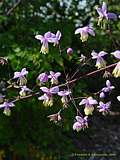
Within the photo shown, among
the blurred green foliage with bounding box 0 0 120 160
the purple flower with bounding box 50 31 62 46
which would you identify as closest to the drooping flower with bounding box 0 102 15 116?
the purple flower with bounding box 50 31 62 46

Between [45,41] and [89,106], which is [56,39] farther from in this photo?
[89,106]

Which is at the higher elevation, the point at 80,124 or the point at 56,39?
the point at 56,39

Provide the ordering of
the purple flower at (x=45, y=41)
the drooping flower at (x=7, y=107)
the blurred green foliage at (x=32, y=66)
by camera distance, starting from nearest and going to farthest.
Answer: the purple flower at (x=45, y=41) < the drooping flower at (x=7, y=107) < the blurred green foliage at (x=32, y=66)

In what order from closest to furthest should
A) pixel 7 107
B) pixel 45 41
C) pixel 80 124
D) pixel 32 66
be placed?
1. pixel 45 41
2. pixel 80 124
3. pixel 7 107
4. pixel 32 66

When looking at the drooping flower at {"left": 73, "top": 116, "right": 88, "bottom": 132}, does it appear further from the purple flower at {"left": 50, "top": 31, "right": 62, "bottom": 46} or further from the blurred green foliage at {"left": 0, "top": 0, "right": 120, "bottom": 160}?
the blurred green foliage at {"left": 0, "top": 0, "right": 120, "bottom": 160}

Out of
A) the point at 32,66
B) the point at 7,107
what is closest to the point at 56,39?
the point at 7,107

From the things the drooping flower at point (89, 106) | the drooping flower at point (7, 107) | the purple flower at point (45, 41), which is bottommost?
the drooping flower at point (89, 106)

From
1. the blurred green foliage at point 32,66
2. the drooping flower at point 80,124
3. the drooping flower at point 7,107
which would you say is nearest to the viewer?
the drooping flower at point 80,124

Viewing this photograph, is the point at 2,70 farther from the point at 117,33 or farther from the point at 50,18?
the point at 117,33

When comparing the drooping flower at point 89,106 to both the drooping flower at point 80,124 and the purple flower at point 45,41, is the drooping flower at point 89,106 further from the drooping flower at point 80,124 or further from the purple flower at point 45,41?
the purple flower at point 45,41

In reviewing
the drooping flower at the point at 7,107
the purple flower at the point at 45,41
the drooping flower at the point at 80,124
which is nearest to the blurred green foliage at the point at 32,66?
the drooping flower at the point at 7,107

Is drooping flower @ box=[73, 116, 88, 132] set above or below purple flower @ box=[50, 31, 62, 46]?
below

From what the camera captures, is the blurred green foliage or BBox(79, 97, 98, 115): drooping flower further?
the blurred green foliage
